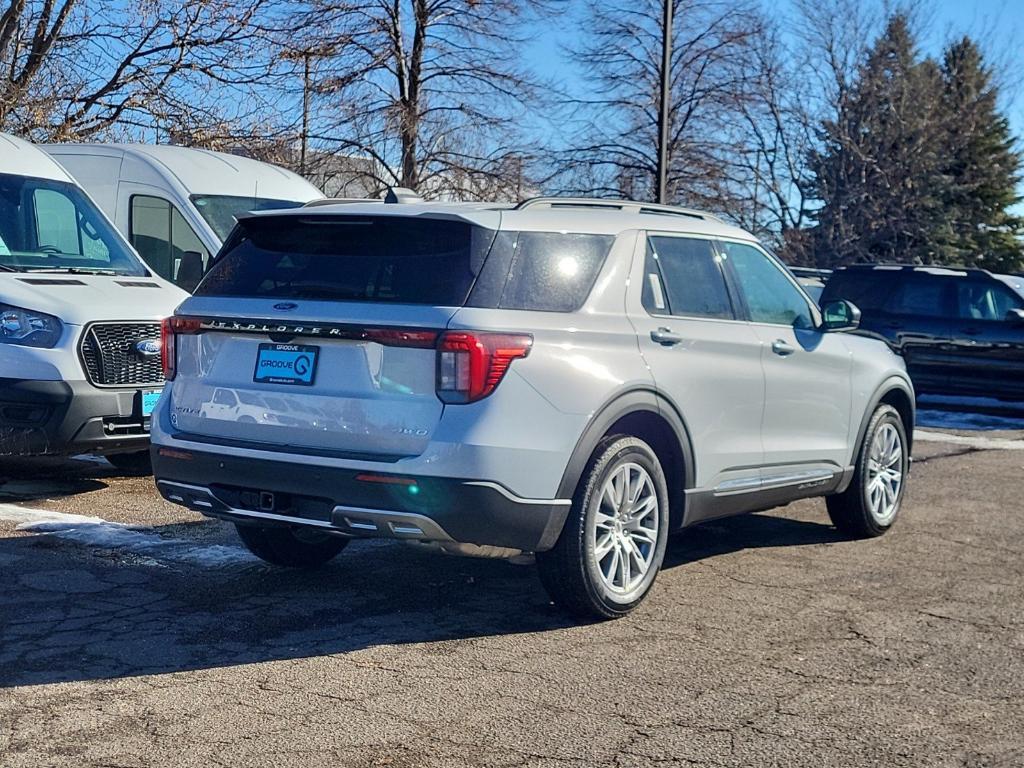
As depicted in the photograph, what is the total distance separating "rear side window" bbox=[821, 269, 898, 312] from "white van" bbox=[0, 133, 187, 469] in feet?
32.7

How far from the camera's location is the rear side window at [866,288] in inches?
639

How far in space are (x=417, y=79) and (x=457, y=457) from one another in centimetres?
1985

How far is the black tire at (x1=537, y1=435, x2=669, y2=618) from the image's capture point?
5156mm

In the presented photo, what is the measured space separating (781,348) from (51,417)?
4.21 meters

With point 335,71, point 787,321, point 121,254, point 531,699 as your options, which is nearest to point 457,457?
point 531,699

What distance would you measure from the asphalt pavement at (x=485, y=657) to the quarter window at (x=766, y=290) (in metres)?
1.28

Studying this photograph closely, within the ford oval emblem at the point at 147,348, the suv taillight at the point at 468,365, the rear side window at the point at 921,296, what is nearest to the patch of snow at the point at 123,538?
the ford oval emblem at the point at 147,348

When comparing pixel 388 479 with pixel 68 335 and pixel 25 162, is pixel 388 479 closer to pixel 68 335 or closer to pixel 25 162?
pixel 68 335

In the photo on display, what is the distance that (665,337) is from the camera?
A: 5.64m

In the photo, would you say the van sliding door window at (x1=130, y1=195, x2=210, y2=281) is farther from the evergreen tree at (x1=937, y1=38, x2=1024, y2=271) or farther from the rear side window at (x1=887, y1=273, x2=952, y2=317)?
the evergreen tree at (x1=937, y1=38, x2=1024, y2=271)

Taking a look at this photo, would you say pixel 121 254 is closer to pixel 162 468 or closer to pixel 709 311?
pixel 162 468

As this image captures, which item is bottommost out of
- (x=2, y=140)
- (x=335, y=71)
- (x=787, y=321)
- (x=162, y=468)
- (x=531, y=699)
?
(x=531, y=699)

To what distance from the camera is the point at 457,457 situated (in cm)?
478

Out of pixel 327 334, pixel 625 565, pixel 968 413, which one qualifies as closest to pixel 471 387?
pixel 327 334
